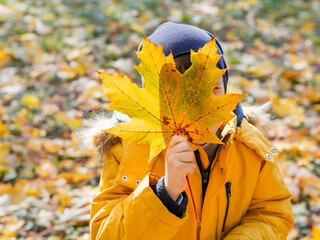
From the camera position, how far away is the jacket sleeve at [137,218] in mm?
962

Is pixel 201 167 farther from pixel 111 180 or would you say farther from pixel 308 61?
pixel 308 61

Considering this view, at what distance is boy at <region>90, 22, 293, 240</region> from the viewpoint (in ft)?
3.27

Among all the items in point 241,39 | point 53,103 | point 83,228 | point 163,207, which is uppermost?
point 241,39

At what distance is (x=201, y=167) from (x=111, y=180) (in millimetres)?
352

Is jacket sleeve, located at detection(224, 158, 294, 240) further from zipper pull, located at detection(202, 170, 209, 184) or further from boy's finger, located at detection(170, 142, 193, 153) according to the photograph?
boy's finger, located at detection(170, 142, 193, 153)

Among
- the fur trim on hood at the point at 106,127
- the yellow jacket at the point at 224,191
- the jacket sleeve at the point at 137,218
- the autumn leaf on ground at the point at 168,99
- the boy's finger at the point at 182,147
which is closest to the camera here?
the autumn leaf on ground at the point at 168,99

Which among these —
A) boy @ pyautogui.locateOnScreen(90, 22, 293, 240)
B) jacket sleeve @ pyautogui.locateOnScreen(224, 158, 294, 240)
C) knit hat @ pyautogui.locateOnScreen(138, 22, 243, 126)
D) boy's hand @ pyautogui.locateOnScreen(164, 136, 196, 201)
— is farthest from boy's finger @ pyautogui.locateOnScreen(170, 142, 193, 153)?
jacket sleeve @ pyautogui.locateOnScreen(224, 158, 294, 240)

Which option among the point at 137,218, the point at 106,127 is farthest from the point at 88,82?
the point at 137,218

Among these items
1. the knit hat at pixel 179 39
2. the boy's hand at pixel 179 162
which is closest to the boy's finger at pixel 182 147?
the boy's hand at pixel 179 162

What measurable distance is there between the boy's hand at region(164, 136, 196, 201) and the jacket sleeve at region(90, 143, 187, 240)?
0.10 m

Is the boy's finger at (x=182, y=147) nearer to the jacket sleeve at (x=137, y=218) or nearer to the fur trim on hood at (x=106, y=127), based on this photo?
the jacket sleeve at (x=137, y=218)

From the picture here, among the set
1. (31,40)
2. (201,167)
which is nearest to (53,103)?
(31,40)

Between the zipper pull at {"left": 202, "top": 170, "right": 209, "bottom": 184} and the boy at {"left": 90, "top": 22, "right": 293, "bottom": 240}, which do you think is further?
the zipper pull at {"left": 202, "top": 170, "right": 209, "bottom": 184}

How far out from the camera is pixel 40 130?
7.79 ft
